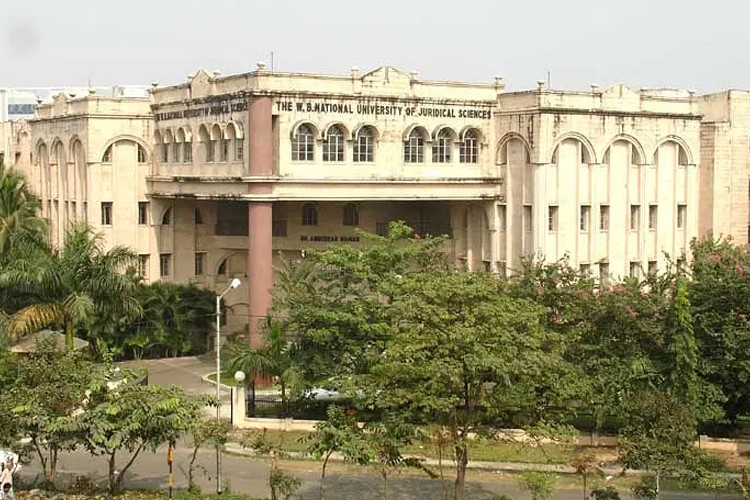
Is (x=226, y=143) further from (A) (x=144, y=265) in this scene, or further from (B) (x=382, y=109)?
(A) (x=144, y=265)

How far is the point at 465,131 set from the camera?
47.9 m

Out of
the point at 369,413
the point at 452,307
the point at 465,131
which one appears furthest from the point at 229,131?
the point at 452,307

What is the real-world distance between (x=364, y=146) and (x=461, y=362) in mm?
22356

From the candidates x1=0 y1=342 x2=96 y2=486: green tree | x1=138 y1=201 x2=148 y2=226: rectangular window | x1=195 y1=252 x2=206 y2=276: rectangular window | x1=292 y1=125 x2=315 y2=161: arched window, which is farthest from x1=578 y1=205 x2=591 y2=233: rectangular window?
x1=0 y1=342 x2=96 y2=486: green tree

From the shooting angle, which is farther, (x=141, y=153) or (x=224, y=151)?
(x=141, y=153)

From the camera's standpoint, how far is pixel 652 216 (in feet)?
166

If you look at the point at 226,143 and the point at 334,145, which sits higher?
the point at 226,143

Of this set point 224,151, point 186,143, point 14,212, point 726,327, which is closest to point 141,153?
point 186,143

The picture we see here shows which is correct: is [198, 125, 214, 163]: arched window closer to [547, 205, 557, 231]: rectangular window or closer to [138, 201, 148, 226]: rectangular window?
[138, 201, 148, 226]: rectangular window

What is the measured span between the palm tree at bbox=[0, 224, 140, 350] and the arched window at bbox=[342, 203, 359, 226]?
45.2 feet

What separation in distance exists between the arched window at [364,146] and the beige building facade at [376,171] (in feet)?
0.21

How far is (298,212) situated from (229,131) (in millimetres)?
7734

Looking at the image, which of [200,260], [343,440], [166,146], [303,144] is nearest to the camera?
[343,440]

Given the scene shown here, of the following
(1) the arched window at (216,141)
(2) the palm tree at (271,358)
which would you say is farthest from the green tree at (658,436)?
(1) the arched window at (216,141)
